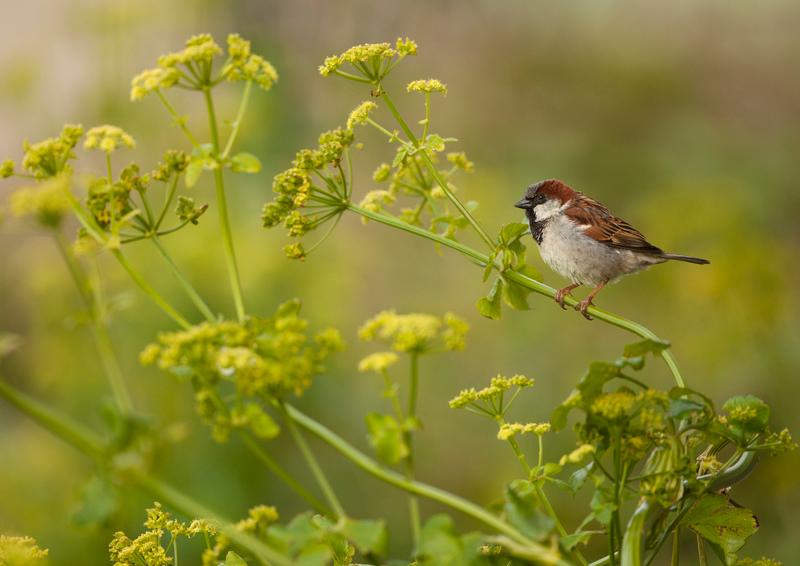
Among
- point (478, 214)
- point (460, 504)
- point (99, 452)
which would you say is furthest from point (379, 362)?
point (478, 214)

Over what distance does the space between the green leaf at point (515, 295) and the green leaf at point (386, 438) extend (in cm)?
46

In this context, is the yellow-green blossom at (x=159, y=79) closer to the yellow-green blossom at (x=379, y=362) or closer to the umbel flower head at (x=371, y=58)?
the umbel flower head at (x=371, y=58)

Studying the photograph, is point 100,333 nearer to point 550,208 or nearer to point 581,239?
point 581,239

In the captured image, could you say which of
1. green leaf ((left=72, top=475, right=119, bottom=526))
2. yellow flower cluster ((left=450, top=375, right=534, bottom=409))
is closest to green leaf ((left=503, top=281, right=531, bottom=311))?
yellow flower cluster ((left=450, top=375, right=534, bottom=409))

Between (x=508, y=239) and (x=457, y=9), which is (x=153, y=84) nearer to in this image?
(x=508, y=239)

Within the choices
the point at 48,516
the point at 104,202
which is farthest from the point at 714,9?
the point at 104,202

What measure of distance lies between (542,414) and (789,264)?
2124 millimetres

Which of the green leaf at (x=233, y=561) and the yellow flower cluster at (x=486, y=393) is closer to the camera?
the green leaf at (x=233, y=561)

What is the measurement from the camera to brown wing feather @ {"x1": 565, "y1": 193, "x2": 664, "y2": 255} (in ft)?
8.15

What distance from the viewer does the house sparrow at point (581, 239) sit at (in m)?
2.42

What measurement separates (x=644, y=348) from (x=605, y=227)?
157cm

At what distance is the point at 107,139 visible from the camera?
1134 millimetres

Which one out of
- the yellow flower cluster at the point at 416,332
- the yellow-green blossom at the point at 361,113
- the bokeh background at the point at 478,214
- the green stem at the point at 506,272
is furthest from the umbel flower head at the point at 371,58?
the bokeh background at the point at 478,214

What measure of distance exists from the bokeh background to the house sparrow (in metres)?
1.13
